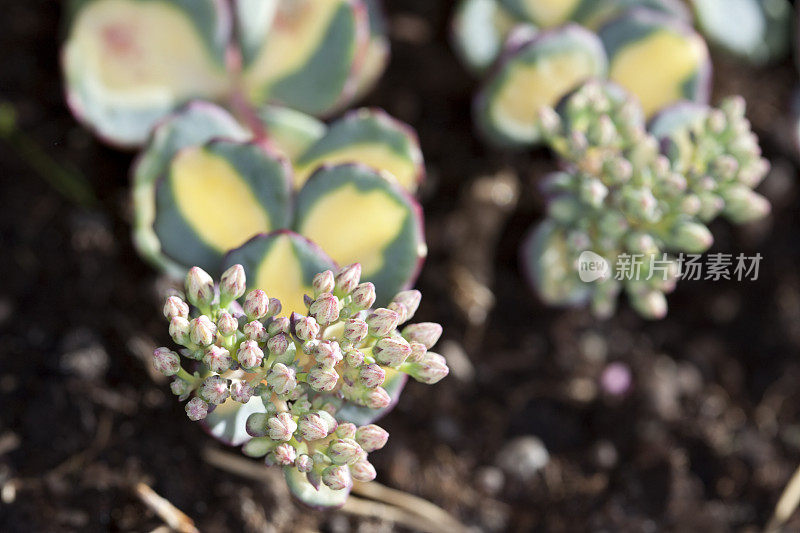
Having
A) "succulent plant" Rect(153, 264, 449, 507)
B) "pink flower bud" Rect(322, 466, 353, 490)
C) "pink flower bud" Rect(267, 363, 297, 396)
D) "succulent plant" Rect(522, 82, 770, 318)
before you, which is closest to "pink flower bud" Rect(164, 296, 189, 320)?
"succulent plant" Rect(153, 264, 449, 507)

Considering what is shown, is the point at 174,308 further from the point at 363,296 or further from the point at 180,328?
the point at 363,296

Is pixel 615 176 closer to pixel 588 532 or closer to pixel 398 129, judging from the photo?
pixel 398 129

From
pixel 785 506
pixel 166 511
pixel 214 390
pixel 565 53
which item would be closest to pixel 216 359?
pixel 214 390

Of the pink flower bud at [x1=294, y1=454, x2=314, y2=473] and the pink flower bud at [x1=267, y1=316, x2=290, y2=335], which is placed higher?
the pink flower bud at [x1=267, y1=316, x2=290, y2=335]

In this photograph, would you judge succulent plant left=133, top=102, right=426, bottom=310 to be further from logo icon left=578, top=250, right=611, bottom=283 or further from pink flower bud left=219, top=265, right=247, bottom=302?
logo icon left=578, top=250, right=611, bottom=283

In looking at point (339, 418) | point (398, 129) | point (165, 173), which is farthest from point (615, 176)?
point (165, 173)

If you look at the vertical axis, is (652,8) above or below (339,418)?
above
